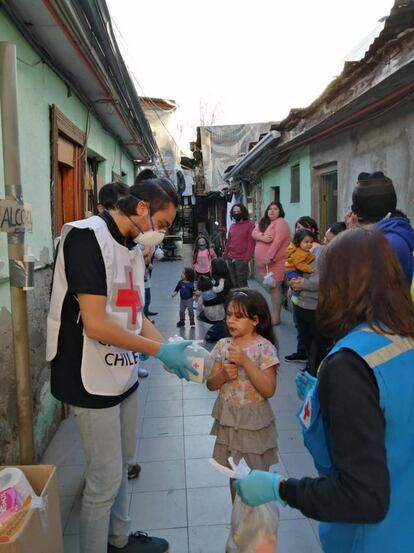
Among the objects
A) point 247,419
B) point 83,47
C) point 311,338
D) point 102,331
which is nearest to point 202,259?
point 311,338

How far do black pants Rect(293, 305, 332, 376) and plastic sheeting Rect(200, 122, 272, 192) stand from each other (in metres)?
11.3

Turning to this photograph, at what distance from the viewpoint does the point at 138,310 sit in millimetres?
2199

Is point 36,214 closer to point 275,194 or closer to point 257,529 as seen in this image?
point 257,529

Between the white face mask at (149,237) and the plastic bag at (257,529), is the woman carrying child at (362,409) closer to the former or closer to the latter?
the plastic bag at (257,529)

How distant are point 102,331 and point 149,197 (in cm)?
68

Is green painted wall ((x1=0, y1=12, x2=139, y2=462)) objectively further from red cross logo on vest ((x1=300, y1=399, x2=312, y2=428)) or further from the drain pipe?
red cross logo on vest ((x1=300, y1=399, x2=312, y2=428))

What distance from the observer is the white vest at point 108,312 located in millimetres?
1934

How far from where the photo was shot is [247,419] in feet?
7.59

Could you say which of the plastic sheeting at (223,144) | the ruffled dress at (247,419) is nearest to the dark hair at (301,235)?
the ruffled dress at (247,419)

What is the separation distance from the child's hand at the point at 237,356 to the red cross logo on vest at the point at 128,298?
19.0 inches

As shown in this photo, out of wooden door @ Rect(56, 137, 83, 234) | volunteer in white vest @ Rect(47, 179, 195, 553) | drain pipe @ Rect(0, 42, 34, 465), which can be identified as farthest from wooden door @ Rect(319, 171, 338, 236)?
drain pipe @ Rect(0, 42, 34, 465)

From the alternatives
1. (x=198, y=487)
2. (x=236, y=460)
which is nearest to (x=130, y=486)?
(x=198, y=487)

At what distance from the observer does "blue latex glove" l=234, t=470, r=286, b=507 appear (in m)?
1.32

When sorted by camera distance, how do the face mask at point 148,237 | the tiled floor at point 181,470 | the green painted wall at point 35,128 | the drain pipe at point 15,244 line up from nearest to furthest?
the drain pipe at point 15,244 → the face mask at point 148,237 → the tiled floor at point 181,470 → the green painted wall at point 35,128
